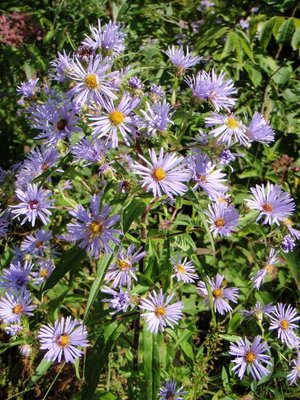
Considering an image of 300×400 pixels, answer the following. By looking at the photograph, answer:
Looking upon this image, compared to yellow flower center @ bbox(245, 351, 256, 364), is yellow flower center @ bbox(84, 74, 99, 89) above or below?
above

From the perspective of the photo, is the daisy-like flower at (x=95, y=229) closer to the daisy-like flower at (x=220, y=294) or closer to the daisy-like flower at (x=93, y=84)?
the daisy-like flower at (x=93, y=84)

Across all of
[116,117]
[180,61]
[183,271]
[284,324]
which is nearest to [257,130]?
[180,61]

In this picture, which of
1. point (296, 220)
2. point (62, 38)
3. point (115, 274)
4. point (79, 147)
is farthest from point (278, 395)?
point (62, 38)

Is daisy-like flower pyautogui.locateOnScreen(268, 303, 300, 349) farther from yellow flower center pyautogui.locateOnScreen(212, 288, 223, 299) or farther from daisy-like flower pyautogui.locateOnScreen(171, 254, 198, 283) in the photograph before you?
daisy-like flower pyautogui.locateOnScreen(171, 254, 198, 283)

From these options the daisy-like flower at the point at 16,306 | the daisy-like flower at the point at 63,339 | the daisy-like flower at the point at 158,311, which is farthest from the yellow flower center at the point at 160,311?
the daisy-like flower at the point at 16,306

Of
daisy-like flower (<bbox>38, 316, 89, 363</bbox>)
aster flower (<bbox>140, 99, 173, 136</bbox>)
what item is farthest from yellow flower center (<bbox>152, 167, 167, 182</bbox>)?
daisy-like flower (<bbox>38, 316, 89, 363</bbox>)

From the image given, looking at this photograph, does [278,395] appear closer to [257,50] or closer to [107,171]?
[107,171]
